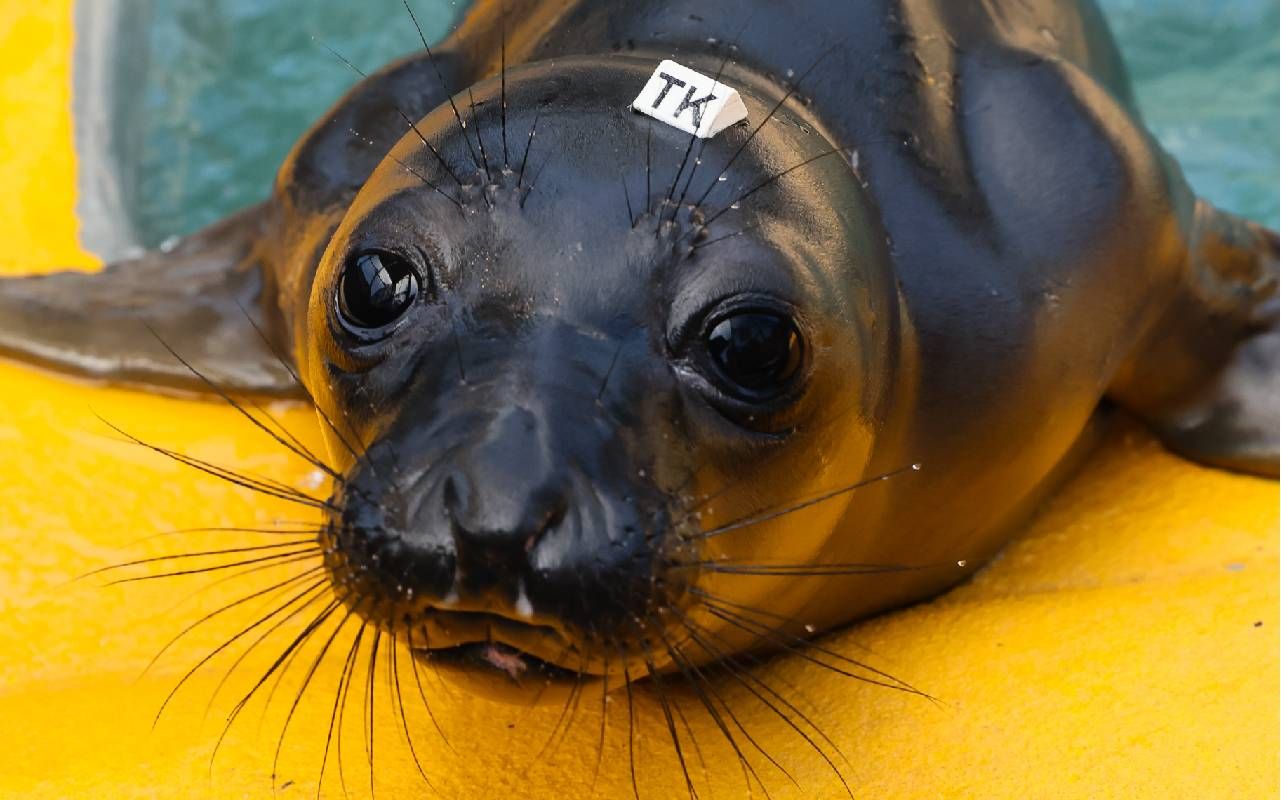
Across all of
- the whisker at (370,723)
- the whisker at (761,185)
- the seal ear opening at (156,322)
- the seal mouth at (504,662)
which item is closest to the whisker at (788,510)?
Answer: the seal mouth at (504,662)

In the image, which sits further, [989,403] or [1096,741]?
[989,403]

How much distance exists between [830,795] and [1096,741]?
1.39 ft

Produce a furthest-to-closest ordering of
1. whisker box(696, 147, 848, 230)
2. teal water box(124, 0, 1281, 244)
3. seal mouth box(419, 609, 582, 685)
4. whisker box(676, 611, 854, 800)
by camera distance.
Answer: teal water box(124, 0, 1281, 244)
whisker box(696, 147, 848, 230)
whisker box(676, 611, 854, 800)
seal mouth box(419, 609, 582, 685)

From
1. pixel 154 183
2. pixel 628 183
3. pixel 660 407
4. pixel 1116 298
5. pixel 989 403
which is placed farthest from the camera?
pixel 154 183

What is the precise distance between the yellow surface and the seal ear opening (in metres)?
0.06

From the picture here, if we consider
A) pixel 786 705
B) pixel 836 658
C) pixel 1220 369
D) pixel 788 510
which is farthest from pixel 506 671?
pixel 1220 369

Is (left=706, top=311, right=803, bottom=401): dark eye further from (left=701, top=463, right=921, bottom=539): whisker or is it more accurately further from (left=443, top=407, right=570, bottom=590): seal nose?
(left=443, top=407, right=570, bottom=590): seal nose

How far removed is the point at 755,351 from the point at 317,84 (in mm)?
4346

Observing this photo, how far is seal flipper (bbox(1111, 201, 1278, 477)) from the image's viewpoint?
3.15 meters

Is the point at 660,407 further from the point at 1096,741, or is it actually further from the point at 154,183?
the point at 154,183

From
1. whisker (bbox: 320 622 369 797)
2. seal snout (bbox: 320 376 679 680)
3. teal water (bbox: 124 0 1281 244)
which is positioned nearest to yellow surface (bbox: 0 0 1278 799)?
whisker (bbox: 320 622 369 797)

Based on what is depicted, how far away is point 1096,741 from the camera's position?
2.33 meters

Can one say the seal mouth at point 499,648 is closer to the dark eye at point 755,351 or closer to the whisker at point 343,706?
the whisker at point 343,706

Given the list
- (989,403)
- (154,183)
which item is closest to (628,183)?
(989,403)
